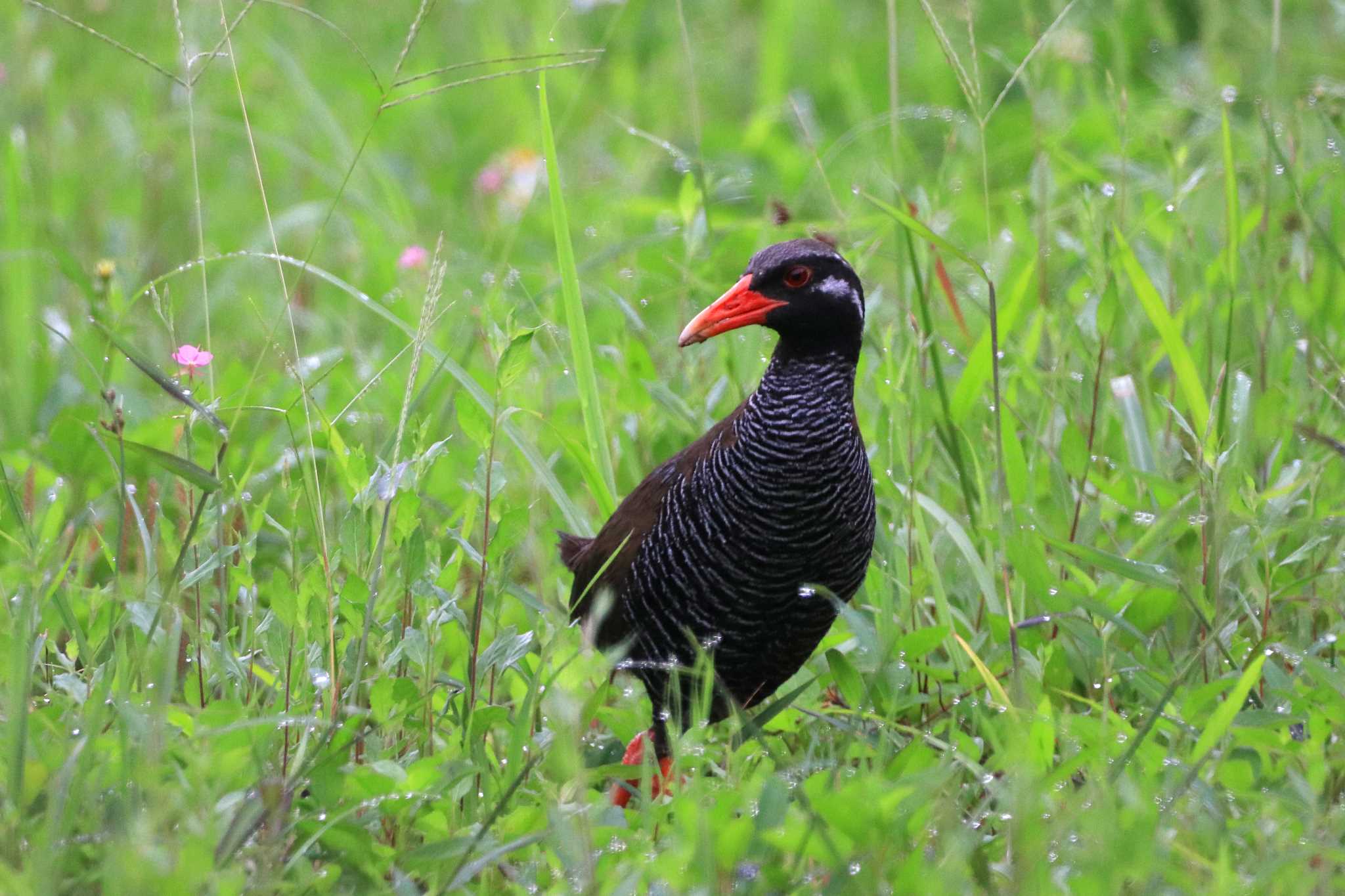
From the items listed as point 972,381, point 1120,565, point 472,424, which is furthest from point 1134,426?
point 472,424

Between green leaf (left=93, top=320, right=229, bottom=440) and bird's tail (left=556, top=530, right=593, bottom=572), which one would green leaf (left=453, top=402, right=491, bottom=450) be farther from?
bird's tail (left=556, top=530, right=593, bottom=572)

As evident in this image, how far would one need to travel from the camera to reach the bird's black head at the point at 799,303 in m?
3.19

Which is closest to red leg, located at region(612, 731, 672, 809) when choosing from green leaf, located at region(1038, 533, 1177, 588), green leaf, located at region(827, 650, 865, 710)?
green leaf, located at region(827, 650, 865, 710)

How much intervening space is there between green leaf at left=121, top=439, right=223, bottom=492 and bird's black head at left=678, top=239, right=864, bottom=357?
1.06m

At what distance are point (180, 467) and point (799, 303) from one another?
4.29 ft

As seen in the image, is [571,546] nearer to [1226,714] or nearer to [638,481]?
[638,481]

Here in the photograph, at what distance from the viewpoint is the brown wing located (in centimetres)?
329

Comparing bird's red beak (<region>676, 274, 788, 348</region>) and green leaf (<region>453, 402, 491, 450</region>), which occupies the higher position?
bird's red beak (<region>676, 274, 788, 348</region>)

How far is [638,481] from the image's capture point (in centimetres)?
404

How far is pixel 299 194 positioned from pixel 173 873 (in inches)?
203

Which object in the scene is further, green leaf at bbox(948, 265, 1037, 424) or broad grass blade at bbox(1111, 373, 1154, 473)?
broad grass blade at bbox(1111, 373, 1154, 473)

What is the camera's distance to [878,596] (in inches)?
137

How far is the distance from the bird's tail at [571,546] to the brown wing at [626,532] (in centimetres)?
12

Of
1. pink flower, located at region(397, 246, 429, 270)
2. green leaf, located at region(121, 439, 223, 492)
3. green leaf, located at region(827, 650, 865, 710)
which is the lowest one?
green leaf, located at region(827, 650, 865, 710)
